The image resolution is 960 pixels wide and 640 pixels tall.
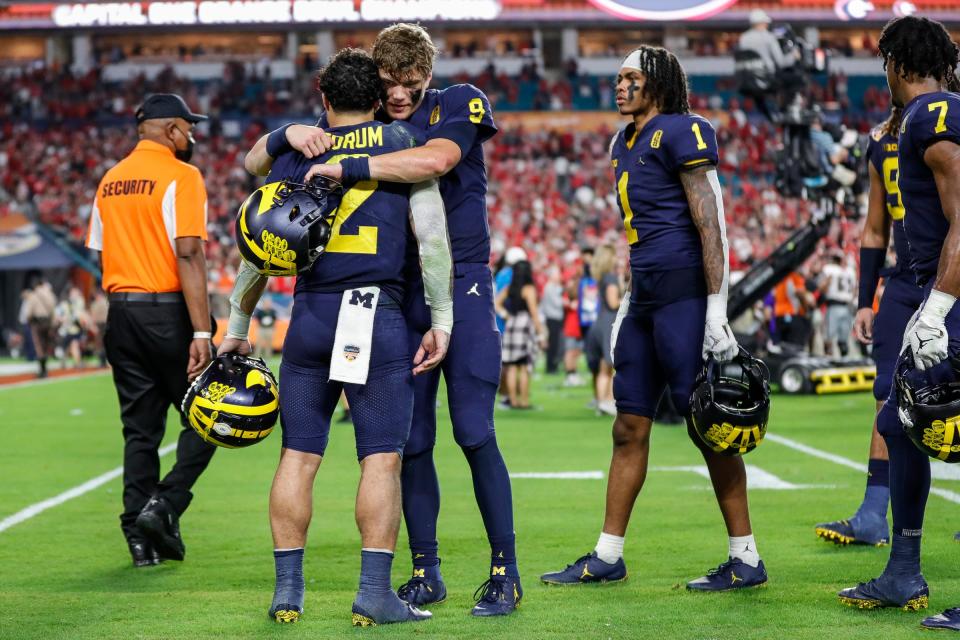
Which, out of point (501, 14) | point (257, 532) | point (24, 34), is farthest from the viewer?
point (24, 34)

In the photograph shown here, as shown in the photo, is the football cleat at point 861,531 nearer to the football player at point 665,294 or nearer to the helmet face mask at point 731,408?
the football player at point 665,294

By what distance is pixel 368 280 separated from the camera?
15.2 feet

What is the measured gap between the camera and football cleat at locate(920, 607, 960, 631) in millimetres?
4348

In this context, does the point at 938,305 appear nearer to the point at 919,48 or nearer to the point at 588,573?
the point at 919,48

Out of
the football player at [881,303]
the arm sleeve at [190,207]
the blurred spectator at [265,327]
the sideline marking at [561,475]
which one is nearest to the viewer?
the football player at [881,303]

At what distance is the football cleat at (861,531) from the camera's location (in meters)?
6.12

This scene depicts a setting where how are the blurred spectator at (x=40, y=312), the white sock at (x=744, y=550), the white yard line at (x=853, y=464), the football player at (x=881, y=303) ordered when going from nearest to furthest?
the white sock at (x=744, y=550)
the football player at (x=881, y=303)
the white yard line at (x=853, y=464)
the blurred spectator at (x=40, y=312)

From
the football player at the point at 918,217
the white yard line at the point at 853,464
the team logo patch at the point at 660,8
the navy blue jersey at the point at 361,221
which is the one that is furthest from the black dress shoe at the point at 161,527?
the team logo patch at the point at 660,8

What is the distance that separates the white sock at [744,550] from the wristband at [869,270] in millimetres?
1652

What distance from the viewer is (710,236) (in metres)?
5.12

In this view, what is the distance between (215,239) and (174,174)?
2978 cm

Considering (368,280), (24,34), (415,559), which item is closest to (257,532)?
(415,559)

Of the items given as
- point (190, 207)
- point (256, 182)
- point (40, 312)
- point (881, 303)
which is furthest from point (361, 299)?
point (256, 182)

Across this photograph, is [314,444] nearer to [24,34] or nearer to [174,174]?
[174,174]
